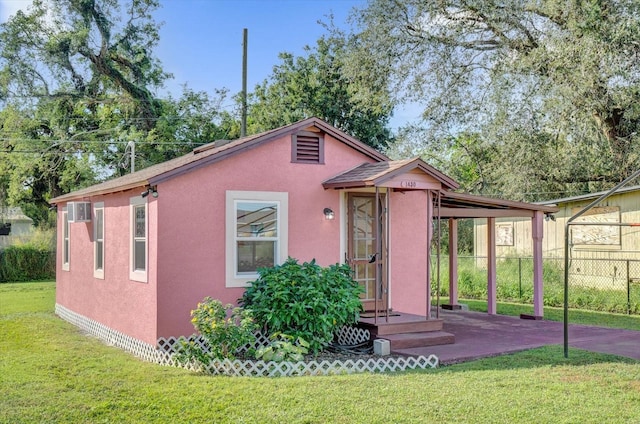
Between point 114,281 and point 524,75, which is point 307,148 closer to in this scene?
point 114,281

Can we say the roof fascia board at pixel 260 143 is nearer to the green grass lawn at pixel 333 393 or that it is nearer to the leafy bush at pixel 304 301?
the leafy bush at pixel 304 301

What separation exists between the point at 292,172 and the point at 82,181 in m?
21.3

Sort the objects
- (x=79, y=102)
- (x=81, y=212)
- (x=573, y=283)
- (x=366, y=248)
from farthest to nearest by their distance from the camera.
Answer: (x=79, y=102) < (x=573, y=283) < (x=81, y=212) < (x=366, y=248)

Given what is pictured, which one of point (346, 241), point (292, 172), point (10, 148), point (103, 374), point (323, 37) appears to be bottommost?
point (103, 374)

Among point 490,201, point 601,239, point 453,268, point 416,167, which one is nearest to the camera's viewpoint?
point 416,167

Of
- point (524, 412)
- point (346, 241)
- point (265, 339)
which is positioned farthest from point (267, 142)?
point (524, 412)

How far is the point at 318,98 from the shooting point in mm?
27797

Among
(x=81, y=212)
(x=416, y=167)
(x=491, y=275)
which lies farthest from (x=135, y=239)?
(x=491, y=275)

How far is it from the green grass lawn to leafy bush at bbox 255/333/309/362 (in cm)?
65

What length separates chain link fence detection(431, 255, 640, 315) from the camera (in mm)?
15609

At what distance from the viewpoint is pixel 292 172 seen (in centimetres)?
1043

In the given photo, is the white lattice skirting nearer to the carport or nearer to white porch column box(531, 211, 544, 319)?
the carport

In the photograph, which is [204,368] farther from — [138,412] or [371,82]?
[371,82]

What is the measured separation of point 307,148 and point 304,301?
276 cm
